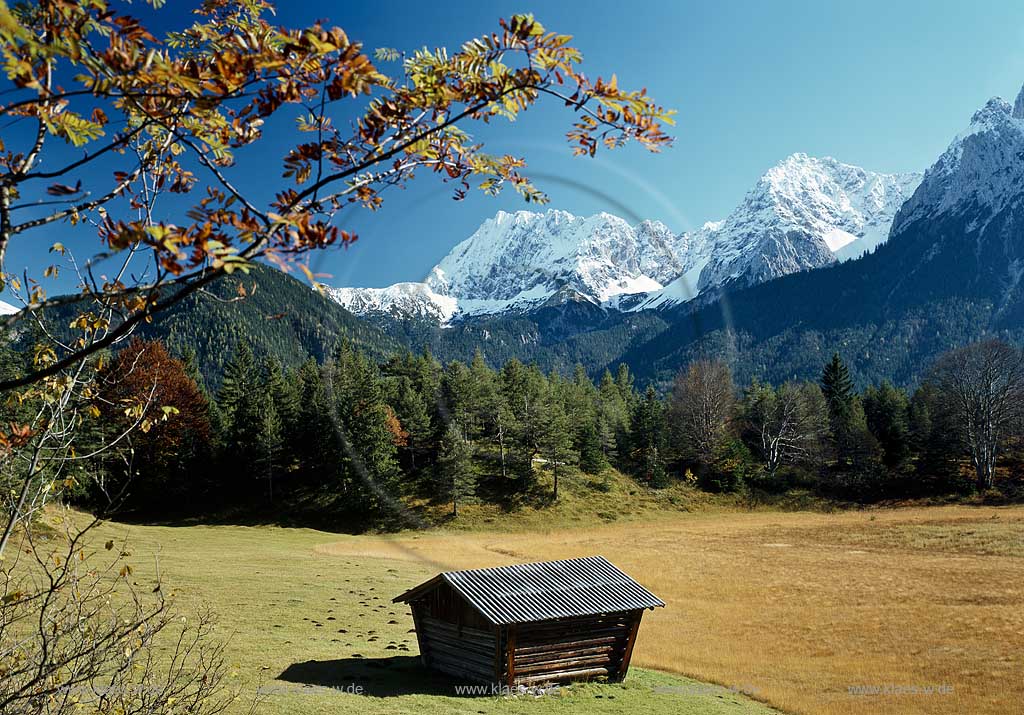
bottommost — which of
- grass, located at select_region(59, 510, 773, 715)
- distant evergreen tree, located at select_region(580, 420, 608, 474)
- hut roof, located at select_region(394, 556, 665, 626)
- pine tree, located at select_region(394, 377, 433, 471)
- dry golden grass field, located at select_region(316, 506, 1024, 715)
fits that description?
dry golden grass field, located at select_region(316, 506, 1024, 715)

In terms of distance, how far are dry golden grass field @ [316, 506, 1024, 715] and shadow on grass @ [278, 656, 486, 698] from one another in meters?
8.37

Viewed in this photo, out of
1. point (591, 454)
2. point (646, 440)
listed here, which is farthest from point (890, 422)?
point (591, 454)

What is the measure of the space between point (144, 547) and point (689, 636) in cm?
2986

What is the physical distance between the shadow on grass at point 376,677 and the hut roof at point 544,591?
74.9 inches

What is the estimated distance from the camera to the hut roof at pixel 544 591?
1636 centimetres

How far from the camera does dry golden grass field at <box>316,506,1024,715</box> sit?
18578 mm

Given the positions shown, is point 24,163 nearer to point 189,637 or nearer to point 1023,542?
point 189,637

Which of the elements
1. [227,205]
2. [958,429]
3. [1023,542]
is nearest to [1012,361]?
[958,429]

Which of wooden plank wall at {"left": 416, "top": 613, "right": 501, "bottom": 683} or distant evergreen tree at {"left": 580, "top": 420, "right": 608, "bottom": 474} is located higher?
distant evergreen tree at {"left": 580, "top": 420, "right": 608, "bottom": 474}

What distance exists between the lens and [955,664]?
1964cm

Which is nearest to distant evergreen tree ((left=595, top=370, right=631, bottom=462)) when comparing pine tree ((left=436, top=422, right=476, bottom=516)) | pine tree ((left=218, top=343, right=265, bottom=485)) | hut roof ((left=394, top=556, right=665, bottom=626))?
pine tree ((left=436, top=422, right=476, bottom=516))

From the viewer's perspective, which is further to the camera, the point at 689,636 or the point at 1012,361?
the point at 1012,361

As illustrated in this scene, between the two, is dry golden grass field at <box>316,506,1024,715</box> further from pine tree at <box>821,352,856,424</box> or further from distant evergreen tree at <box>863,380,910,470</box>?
pine tree at <box>821,352,856,424</box>

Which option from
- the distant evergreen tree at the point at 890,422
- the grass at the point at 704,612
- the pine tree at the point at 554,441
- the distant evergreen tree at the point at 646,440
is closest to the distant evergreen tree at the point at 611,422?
the distant evergreen tree at the point at 646,440
